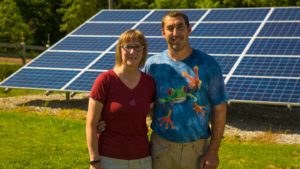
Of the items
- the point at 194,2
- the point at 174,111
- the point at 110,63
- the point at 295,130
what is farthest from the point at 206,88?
the point at 194,2

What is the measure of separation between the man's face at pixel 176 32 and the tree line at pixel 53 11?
2689 cm

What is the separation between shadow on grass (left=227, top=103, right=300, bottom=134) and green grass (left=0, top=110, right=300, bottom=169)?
1.51 meters

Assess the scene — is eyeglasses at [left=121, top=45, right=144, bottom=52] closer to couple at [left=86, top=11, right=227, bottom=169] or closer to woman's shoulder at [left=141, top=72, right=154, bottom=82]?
couple at [left=86, top=11, right=227, bottom=169]

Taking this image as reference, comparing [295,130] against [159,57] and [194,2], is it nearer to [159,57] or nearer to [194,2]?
[159,57]

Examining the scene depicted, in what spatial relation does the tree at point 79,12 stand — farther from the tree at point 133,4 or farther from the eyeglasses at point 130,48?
the eyeglasses at point 130,48

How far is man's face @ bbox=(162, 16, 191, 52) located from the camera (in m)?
4.09

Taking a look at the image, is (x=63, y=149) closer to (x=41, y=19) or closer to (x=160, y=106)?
(x=160, y=106)

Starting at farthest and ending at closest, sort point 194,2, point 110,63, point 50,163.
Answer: point 194,2 → point 110,63 → point 50,163

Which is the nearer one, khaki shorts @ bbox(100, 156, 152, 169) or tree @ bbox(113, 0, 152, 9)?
khaki shorts @ bbox(100, 156, 152, 169)

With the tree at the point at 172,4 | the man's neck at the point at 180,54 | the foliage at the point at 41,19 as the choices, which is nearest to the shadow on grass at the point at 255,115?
the man's neck at the point at 180,54

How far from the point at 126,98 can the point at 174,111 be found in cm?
48

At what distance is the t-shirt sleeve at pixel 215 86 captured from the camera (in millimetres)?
4172

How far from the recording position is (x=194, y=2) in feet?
109

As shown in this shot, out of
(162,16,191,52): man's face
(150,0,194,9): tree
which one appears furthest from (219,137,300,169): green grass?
(150,0,194,9): tree
